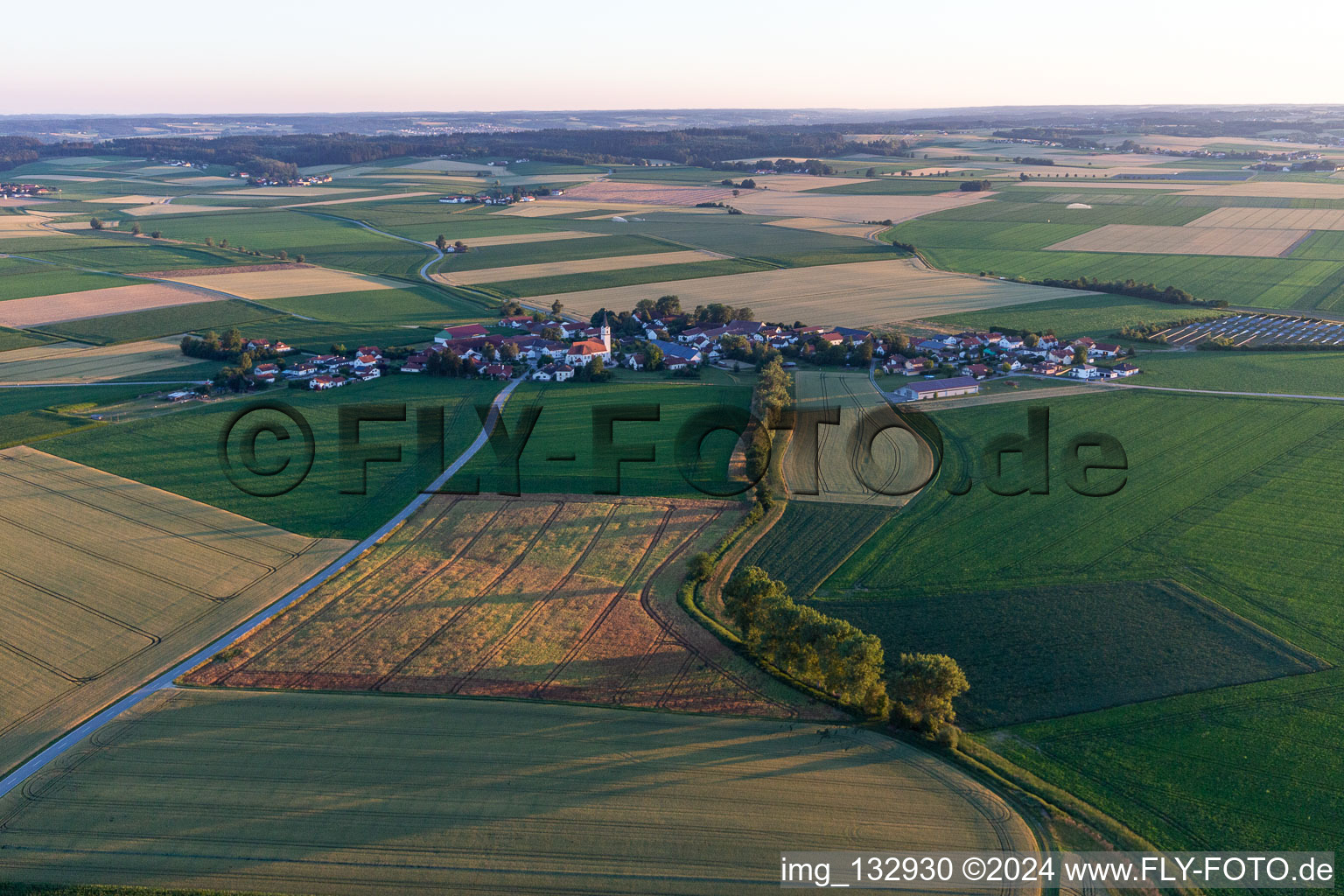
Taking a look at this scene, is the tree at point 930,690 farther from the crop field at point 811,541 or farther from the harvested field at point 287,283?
the harvested field at point 287,283

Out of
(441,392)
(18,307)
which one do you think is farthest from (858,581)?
(18,307)

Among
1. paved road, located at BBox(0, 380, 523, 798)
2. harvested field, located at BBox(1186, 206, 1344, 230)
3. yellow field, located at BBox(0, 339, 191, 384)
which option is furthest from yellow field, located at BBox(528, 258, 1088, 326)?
harvested field, located at BBox(1186, 206, 1344, 230)

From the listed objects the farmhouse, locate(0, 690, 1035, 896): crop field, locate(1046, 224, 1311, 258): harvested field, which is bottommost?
locate(0, 690, 1035, 896): crop field

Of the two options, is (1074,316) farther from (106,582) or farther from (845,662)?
(106,582)

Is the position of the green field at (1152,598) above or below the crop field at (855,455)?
below

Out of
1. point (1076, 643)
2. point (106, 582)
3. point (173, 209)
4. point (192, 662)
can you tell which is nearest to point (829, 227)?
point (1076, 643)

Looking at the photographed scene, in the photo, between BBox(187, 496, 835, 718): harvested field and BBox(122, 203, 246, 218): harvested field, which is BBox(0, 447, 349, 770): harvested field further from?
BBox(122, 203, 246, 218): harvested field

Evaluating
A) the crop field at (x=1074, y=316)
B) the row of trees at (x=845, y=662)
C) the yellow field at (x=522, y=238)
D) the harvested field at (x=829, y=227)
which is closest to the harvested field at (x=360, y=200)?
the yellow field at (x=522, y=238)

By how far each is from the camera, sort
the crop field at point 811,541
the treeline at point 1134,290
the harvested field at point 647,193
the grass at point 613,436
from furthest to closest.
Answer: the harvested field at point 647,193 < the treeline at point 1134,290 < the grass at point 613,436 < the crop field at point 811,541
